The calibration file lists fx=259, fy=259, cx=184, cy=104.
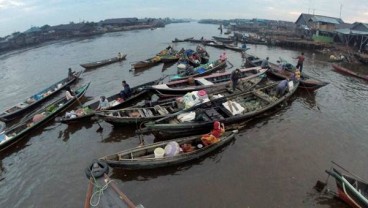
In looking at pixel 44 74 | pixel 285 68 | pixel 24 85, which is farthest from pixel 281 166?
pixel 44 74

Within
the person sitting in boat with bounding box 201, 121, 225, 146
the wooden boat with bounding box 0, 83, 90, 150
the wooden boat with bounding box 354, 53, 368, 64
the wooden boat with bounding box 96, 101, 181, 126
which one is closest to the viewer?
the person sitting in boat with bounding box 201, 121, 225, 146

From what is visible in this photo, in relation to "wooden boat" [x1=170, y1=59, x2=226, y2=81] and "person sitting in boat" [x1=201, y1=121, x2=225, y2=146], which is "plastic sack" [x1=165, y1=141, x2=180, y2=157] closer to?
"person sitting in boat" [x1=201, y1=121, x2=225, y2=146]

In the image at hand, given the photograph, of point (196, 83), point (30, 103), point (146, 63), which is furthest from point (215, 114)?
point (146, 63)

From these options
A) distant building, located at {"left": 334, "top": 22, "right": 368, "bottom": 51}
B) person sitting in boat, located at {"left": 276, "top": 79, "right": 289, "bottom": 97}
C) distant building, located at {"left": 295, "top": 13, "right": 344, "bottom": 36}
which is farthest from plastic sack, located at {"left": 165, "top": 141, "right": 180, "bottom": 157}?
distant building, located at {"left": 295, "top": 13, "right": 344, "bottom": 36}

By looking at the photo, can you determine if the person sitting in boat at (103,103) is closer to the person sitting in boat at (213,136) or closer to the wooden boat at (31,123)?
the wooden boat at (31,123)

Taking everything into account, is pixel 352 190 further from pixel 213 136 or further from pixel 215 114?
pixel 215 114

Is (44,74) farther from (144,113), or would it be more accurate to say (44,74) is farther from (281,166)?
(281,166)
